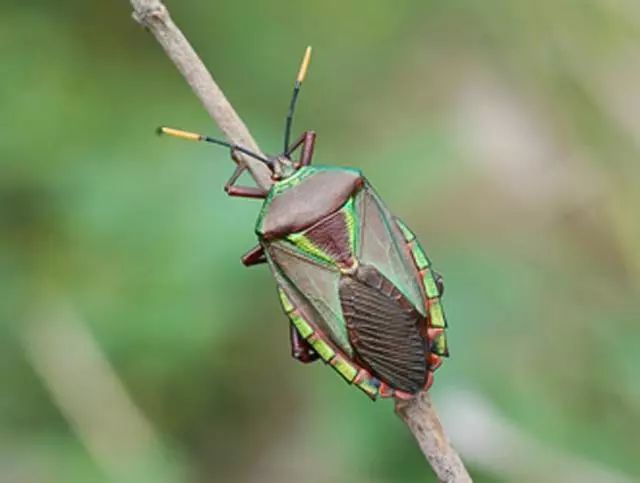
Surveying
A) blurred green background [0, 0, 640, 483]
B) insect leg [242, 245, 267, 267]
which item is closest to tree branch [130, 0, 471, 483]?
insect leg [242, 245, 267, 267]

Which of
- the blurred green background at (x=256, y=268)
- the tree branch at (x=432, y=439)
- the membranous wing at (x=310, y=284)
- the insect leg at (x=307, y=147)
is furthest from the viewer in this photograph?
the blurred green background at (x=256, y=268)

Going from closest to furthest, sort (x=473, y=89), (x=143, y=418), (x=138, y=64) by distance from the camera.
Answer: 1. (x=143, y=418)
2. (x=138, y=64)
3. (x=473, y=89)

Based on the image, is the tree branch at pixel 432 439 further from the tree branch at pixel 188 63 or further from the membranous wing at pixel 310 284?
the tree branch at pixel 188 63

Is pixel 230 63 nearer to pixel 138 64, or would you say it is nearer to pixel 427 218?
pixel 138 64

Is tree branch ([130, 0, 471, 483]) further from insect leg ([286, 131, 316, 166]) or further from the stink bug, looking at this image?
insect leg ([286, 131, 316, 166])

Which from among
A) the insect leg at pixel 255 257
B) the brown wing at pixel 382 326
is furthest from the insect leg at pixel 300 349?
the insect leg at pixel 255 257

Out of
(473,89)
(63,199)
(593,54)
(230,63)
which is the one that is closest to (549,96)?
(473,89)
